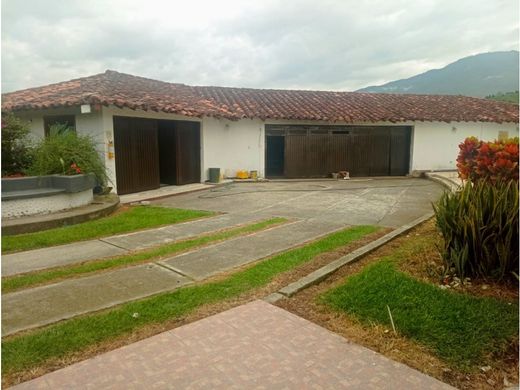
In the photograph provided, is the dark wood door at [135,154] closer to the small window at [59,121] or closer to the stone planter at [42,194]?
the small window at [59,121]

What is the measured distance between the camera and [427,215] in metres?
7.66

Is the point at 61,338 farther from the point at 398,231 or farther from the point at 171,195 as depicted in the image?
the point at 171,195

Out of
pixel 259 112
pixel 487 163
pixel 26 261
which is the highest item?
pixel 259 112

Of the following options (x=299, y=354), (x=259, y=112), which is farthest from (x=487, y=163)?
(x=259, y=112)

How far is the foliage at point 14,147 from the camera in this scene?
817cm

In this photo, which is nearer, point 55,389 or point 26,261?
point 55,389

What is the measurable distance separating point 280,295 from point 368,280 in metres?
1.00

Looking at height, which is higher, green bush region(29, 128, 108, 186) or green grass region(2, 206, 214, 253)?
green bush region(29, 128, 108, 186)

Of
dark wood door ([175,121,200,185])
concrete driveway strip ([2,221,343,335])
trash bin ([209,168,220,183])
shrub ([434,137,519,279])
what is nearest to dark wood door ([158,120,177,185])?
dark wood door ([175,121,200,185])

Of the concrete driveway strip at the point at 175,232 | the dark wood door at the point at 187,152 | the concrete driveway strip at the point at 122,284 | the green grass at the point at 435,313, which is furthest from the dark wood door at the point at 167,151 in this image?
the green grass at the point at 435,313

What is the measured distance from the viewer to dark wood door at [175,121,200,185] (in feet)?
43.0

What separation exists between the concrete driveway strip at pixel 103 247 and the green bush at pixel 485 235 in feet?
13.2

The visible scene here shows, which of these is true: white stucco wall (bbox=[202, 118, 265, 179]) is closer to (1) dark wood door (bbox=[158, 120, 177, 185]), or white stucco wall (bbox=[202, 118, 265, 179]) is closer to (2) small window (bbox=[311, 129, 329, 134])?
(1) dark wood door (bbox=[158, 120, 177, 185])

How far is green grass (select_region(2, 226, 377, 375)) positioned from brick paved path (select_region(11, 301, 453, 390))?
0.90 ft
